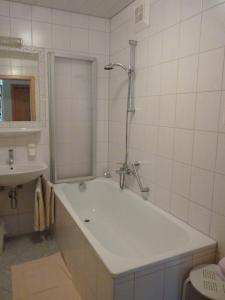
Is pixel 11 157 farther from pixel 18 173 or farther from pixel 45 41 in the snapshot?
pixel 45 41

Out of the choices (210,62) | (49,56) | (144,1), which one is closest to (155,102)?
(210,62)

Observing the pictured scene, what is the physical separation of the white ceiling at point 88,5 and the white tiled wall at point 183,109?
5.0 inches

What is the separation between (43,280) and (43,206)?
648 millimetres

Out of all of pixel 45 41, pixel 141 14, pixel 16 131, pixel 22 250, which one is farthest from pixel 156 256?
pixel 45 41

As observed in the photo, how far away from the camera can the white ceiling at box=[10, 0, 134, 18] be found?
2221 mm

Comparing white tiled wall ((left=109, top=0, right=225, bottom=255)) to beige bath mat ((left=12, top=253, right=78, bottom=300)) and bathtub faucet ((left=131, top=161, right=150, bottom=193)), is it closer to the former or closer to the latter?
bathtub faucet ((left=131, top=161, right=150, bottom=193))

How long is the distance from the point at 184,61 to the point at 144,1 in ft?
2.49

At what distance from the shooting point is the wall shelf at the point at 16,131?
2.29 meters

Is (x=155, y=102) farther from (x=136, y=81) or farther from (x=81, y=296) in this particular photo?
(x=81, y=296)

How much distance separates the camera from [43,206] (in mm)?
2316

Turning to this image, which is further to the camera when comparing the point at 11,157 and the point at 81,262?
the point at 11,157

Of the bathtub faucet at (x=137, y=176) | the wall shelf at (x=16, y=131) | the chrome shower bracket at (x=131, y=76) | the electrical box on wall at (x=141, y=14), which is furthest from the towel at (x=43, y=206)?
the electrical box on wall at (x=141, y=14)

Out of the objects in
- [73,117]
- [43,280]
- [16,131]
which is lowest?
[43,280]

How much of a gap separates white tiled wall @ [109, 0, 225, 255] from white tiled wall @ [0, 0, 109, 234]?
1.34 feet
